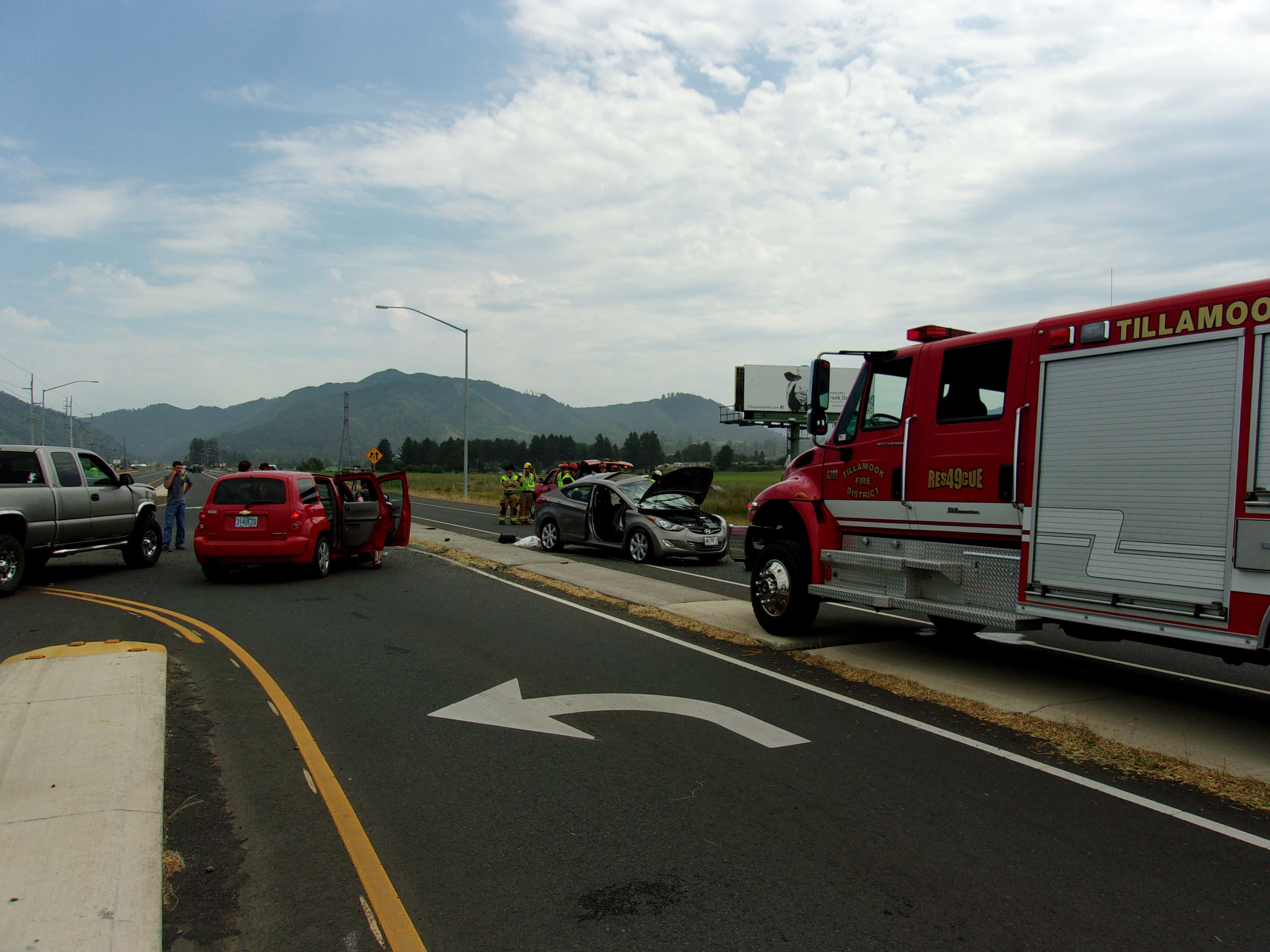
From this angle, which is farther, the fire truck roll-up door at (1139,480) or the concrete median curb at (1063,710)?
the fire truck roll-up door at (1139,480)

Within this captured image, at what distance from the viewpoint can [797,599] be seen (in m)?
8.82

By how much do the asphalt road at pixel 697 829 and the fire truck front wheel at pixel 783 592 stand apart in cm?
118

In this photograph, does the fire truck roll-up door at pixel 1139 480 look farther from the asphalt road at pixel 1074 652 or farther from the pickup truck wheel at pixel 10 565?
the pickup truck wheel at pixel 10 565

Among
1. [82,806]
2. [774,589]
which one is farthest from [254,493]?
[82,806]

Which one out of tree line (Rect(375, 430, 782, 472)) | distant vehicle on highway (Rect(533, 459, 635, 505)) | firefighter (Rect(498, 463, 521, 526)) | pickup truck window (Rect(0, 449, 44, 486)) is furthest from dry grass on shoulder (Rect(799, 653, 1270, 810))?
tree line (Rect(375, 430, 782, 472))

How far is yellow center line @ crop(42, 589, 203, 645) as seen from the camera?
916 cm

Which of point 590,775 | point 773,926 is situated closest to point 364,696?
point 590,775

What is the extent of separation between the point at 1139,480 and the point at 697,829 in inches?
148

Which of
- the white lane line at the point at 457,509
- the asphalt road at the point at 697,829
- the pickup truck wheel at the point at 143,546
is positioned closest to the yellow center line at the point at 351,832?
the asphalt road at the point at 697,829

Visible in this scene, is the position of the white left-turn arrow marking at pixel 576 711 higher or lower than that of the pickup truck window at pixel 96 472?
lower

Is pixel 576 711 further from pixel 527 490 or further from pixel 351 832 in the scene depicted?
pixel 527 490

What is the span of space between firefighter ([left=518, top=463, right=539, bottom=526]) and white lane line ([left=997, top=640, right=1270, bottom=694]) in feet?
59.4

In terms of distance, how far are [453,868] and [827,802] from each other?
6.38ft

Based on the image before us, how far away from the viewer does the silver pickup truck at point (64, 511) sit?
39.2 ft
